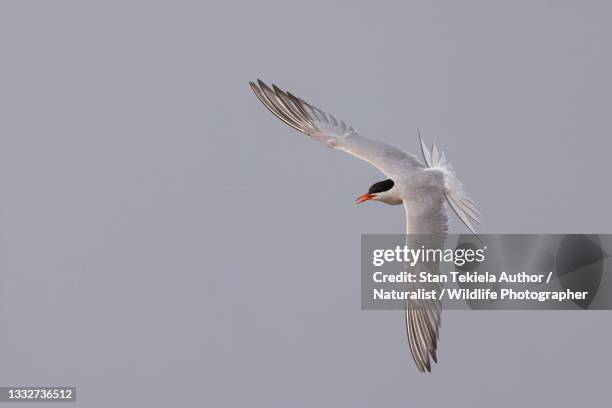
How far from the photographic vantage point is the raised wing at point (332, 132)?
9930mm

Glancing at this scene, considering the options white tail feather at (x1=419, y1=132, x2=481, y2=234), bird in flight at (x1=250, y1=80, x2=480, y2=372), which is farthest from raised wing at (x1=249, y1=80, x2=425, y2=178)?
white tail feather at (x1=419, y1=132, x2=481, y2=234)

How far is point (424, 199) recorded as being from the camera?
31.0ft

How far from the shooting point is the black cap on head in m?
9.71

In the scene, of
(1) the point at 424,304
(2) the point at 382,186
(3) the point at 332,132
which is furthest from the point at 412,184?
(3) the point at 332,132

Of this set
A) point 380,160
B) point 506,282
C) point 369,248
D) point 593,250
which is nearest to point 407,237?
point 380,160

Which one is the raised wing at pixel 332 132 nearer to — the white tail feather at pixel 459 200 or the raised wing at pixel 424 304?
the white tail feather at pixel 459 200

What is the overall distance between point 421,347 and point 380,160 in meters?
1.69

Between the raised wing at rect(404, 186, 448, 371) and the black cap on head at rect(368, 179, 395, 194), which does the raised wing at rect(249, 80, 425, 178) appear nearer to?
the black cap on head at rect(368, 179, 395, 194)

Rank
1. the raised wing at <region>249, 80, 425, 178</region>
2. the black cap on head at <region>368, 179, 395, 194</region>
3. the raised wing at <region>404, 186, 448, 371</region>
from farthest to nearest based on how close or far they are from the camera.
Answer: the raised wing at <region>249, 80, 425, 178</region> → the black cap on head at <region>368, 179, 395, 194</region> → the raised wing at <region>404, 186, 448, 371</region>

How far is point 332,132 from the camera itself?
10.4 m

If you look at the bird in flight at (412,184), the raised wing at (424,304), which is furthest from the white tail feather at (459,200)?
the raised wing at (424,304)

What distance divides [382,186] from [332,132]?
91cm

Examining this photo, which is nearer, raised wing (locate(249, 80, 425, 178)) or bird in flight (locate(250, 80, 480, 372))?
bird in flight (locate(250, 80, 480, 372))

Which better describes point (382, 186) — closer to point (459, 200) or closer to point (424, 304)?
point (459, 200)
